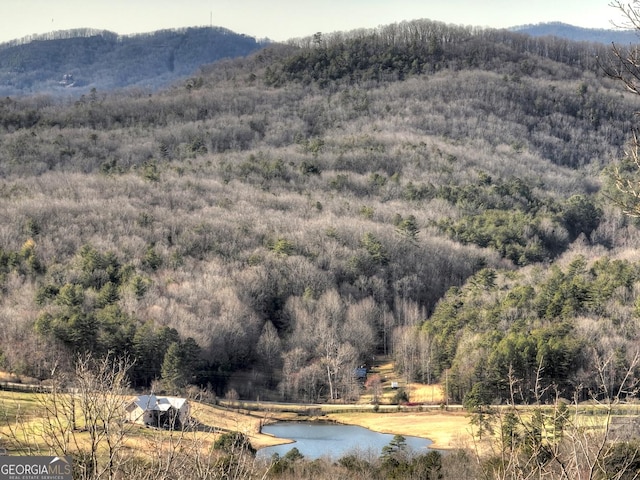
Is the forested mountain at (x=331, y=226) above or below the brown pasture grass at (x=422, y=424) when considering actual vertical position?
above

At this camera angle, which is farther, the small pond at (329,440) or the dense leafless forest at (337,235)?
the dense leafless forest at (337,235)

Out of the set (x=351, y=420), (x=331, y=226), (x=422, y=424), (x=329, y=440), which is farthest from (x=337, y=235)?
(x=329, y=440)

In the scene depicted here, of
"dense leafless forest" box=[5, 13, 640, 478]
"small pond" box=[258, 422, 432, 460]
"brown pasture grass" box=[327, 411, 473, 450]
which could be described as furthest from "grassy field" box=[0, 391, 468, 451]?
"dense leafless forest" box=[5, 13, 640, 478]

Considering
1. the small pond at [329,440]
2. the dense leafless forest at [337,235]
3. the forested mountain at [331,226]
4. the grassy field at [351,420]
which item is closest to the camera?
the small pond at [329,440]

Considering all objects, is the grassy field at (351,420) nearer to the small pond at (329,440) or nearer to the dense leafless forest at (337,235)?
the small pond at (329,440)

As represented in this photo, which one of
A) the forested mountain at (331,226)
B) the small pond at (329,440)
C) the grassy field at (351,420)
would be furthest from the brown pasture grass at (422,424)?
the forested mountain at (331,226)

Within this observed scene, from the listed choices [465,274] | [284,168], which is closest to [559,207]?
[465,274]

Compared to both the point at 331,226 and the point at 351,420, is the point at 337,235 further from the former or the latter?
the point at 351,420
